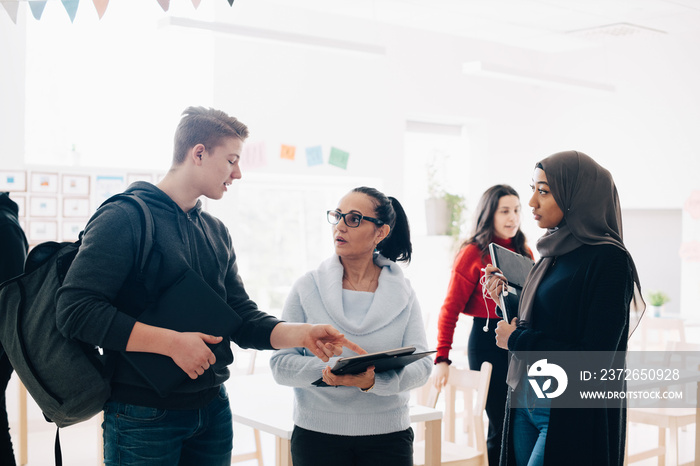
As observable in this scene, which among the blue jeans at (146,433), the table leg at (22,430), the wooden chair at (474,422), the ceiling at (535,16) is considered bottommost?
the table leg at (22,430)

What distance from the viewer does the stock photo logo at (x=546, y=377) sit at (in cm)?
201

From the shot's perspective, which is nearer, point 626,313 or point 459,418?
point 626,313

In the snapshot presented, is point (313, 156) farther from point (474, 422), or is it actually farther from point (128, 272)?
point (128, 272)

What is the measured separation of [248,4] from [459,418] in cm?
359

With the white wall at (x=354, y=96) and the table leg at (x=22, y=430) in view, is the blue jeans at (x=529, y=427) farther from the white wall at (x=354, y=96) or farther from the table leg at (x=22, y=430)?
the table leg at (x=22, y=430)

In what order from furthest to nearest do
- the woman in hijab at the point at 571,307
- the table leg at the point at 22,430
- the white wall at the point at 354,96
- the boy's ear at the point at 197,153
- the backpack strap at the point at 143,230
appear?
the white wall at the point at 354,96, the table leg at the point at 22,430, the woman in hijab at the point at 571,307, the boy's ear at the point at 197,153, the backpack strap at the point at 143,230

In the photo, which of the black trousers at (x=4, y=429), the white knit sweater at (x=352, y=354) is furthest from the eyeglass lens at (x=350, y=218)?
the black trousers at (x=4, y=429)

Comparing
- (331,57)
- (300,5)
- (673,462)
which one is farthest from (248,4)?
(673,462)

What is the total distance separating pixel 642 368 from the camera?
3.38 m

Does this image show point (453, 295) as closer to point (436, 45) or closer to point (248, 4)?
point (248, 4)

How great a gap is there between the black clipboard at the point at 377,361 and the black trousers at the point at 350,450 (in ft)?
0.64

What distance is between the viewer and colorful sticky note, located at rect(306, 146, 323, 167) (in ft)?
18.5

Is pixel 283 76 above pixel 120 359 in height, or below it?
above

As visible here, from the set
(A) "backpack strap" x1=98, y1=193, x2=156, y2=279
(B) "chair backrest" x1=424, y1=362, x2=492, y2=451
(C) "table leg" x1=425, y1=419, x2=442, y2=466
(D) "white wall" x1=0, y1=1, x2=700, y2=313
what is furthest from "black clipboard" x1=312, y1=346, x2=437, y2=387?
(D) "white wall" x1=0, y1=1, x2=700, y2=313
